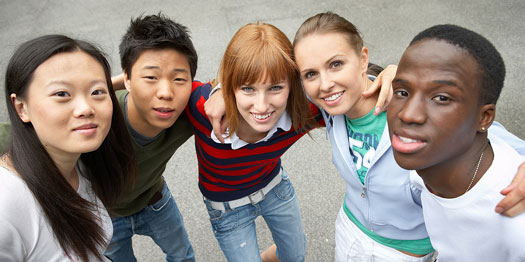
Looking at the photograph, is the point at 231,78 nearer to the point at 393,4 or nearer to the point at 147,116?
the point at 147,116

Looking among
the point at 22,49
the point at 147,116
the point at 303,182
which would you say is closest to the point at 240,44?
the point at 147,116

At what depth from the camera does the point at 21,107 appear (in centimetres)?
135

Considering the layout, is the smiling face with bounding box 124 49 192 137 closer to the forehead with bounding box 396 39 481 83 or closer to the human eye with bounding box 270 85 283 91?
the human eye with bounding box 270 85 283 91

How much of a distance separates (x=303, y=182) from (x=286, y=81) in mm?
1584

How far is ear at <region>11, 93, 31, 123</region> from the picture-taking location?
134cm

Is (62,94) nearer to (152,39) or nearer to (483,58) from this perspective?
(152,39)

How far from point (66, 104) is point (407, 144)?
1.07 metres

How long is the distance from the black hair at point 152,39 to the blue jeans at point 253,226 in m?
0.81

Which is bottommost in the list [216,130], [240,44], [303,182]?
[303,182]

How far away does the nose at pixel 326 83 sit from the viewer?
1.57 metres

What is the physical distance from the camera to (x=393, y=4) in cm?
502

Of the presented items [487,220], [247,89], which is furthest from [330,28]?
[487,220]

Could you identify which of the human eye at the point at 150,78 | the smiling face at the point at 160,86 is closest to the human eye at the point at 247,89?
the smiling face at the point at 160,86

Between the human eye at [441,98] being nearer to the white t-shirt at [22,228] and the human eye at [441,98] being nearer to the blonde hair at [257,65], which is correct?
the blonde hair at [257,65]
